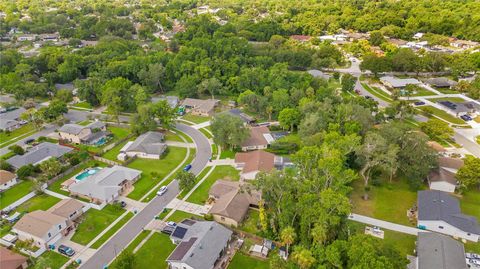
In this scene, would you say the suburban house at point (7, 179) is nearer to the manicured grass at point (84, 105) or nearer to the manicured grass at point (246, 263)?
the manicured grass at point (84, 105)

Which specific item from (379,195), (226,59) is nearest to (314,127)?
(379,195)

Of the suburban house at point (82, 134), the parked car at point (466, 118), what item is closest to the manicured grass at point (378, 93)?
the parked car at point (466, 118)

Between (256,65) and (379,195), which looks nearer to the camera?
(379,195)

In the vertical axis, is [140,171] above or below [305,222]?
below

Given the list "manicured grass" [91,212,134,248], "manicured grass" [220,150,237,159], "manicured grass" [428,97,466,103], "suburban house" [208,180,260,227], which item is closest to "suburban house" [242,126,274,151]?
"manicured grass" [220,150,237,159]

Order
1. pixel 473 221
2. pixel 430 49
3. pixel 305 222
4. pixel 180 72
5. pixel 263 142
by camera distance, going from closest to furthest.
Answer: pixel 305 222, pixel 473 221, pixel 263 142, pixel 180 72, pixel 430 49

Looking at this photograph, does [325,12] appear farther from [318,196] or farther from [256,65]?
[318,196]
